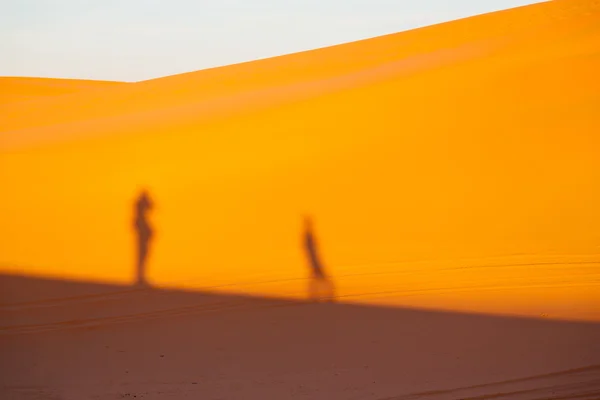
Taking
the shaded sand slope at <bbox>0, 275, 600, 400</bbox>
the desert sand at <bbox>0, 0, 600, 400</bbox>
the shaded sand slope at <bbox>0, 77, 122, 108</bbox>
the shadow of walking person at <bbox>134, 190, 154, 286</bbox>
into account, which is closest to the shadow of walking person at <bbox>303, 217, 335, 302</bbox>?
the desert sand at <bbox>0, 0, 600, 400</bbox>

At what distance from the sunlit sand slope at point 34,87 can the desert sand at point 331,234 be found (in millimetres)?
15762


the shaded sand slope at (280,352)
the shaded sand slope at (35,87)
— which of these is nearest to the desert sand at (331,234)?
the shaded sand slope at (280,352)

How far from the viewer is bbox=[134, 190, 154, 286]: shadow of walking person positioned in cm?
992

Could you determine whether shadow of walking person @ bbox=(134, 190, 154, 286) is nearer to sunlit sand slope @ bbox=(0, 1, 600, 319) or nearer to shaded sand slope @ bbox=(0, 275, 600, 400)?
sunlit sand slope @ bbox=(0, 1, 600, 319)

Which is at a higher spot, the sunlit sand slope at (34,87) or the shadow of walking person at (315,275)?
the sunlit sand slope at (34,87)

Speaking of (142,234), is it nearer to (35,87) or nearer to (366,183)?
(366,183)

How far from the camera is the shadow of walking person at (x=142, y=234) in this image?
992cm

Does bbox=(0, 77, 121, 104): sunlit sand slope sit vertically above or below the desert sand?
above

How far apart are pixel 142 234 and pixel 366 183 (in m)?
3.94

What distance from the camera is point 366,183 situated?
1205 cm

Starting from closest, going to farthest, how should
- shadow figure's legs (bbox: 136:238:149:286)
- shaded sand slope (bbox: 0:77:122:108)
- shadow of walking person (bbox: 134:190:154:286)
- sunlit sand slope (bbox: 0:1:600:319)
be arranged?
sunlit sand slope (bbox: 0:1:600:319)
shadow figure's legs (bbox: 136:238:149:286)
shadow of walking person (bbox: 134:190:154:286)
shaded sand slope (bbox: 0:77:122:108)

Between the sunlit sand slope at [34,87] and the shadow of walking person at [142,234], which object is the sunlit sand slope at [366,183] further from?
the sunlit sand slope at [34,87]

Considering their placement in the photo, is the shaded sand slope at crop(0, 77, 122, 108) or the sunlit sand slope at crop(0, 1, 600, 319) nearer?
the sunlit sand slope at crop(0, 1, 600, 319)

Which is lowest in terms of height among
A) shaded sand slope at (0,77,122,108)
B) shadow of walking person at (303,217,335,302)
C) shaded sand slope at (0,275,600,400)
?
shaded sand slope at (0,275,600,400)
